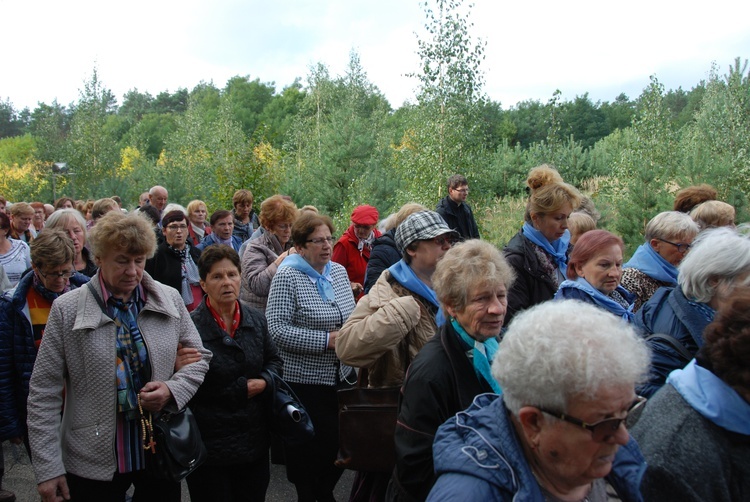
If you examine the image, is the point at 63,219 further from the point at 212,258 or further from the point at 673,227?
the point at 673,227

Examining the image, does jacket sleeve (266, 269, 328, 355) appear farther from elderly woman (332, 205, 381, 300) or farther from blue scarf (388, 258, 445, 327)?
elderly woman (332, 205, 381, 300)

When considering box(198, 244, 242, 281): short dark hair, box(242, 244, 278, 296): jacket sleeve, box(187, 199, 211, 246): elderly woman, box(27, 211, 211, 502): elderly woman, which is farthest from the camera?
box(187, 199, 211, 246): elderly woman

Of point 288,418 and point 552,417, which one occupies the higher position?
point 552,417

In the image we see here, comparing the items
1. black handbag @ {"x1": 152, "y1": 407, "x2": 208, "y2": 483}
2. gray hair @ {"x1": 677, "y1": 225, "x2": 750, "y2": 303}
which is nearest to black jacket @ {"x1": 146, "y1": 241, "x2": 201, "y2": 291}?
black handbag @ {"x1": 152, "y1": 407, "x2": 208, "y2": 483}

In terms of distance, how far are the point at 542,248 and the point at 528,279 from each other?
30cm

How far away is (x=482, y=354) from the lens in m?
2.41

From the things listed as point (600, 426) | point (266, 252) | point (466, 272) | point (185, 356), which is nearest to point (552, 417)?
point (600, 426)

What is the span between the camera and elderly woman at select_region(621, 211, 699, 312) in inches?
160

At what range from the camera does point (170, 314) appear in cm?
315

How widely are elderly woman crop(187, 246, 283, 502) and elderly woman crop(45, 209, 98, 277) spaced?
7.86 feet

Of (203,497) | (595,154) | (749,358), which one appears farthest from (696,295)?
(595,154)

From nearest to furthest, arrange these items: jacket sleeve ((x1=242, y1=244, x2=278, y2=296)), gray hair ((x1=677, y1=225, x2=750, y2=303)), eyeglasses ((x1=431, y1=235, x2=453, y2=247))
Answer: gray hair ((x1=677, y1=225, x2=750, y2=303)) < eyeglasses ((x1=431, y1=235, x2=453, y2=247)) < jacket sleeve ((x1=242, y1=244, x2=278, y2=296))

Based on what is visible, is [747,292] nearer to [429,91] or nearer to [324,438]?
[324,438]

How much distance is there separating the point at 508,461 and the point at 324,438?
255cm
